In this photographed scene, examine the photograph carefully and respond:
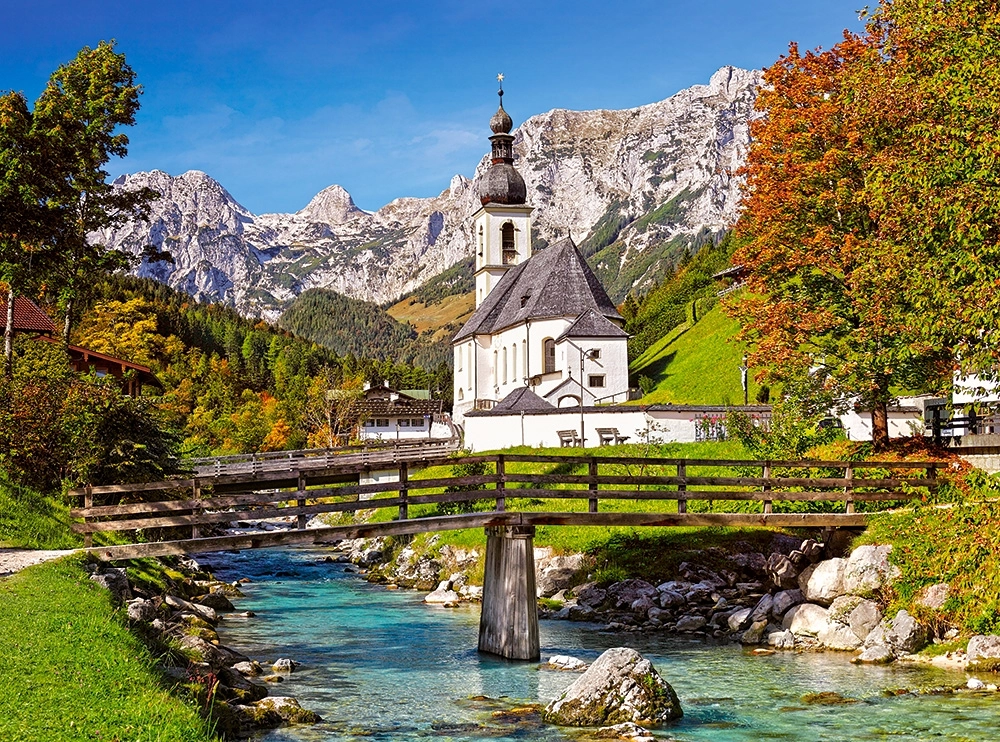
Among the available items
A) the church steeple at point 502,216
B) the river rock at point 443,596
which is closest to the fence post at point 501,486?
the river rock at point 443,596

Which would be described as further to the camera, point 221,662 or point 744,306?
point 744,306

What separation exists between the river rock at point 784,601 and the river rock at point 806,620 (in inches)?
18.6

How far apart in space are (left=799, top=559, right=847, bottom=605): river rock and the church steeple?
79.9m

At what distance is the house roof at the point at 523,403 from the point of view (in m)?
66.2

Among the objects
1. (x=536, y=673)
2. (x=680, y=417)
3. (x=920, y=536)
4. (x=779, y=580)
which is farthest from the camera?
(x=680, y=417)

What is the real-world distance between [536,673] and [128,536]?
13.9m

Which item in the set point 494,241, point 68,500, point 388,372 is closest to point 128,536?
point 68,500

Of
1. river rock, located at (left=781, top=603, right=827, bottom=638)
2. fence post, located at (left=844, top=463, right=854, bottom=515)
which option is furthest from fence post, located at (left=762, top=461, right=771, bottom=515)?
river rock, located at (left=781, top=603, right=827, bottom=638)

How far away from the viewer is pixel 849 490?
82.8ft

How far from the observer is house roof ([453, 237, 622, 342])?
80562 millimetres

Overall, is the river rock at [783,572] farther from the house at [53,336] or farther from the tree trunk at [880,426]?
the house at [53,336]

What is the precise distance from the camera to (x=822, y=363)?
94.6 feet

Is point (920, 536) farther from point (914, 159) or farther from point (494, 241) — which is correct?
point (494, 241)

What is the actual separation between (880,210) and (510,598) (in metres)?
14.5
